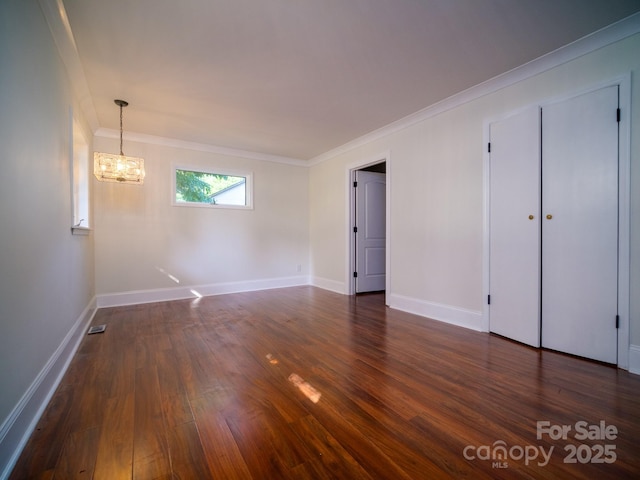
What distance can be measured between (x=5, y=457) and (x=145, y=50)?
9.10 ft

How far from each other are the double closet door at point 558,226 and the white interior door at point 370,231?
232 centimetres

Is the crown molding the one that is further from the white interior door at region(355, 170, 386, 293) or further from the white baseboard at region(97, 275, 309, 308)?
the white baseboard at region(97, 275, 309, 308)

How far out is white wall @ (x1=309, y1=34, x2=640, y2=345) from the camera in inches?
84.5

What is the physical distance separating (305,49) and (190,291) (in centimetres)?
399

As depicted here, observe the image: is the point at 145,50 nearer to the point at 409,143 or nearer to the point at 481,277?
the point at 409,143

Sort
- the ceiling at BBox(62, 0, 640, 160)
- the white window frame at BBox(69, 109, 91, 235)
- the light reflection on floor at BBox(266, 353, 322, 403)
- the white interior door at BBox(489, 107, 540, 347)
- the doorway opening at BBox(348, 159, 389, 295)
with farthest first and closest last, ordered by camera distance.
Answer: the doorway opening at BBox(348, 159, 389, 295) < the white window frame at BBox(69, 109, 91, 235) < the white interior door at BBox(489, 107, 540, 347) < the ceiling at BBox(62, 0, 640, 160) < the light reflection on floor at BBox(266, 353, 322, 403)

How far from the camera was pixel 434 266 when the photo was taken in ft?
11.3

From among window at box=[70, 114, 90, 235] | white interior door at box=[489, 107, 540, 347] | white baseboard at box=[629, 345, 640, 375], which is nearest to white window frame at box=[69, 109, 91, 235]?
window at box=[70, 114, 90, 235]

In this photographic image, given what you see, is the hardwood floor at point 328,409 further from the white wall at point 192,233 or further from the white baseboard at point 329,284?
the white baseboard at point 329,284

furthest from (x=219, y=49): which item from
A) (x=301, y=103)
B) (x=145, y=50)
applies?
(x=301, y=103)

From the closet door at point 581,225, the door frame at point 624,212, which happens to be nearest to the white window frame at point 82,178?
the closet door at point 581,225

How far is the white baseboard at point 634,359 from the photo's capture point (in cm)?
203

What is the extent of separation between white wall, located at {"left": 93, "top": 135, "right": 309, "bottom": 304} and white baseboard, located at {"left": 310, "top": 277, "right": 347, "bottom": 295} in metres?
0.30

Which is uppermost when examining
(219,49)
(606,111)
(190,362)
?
(219,49)
